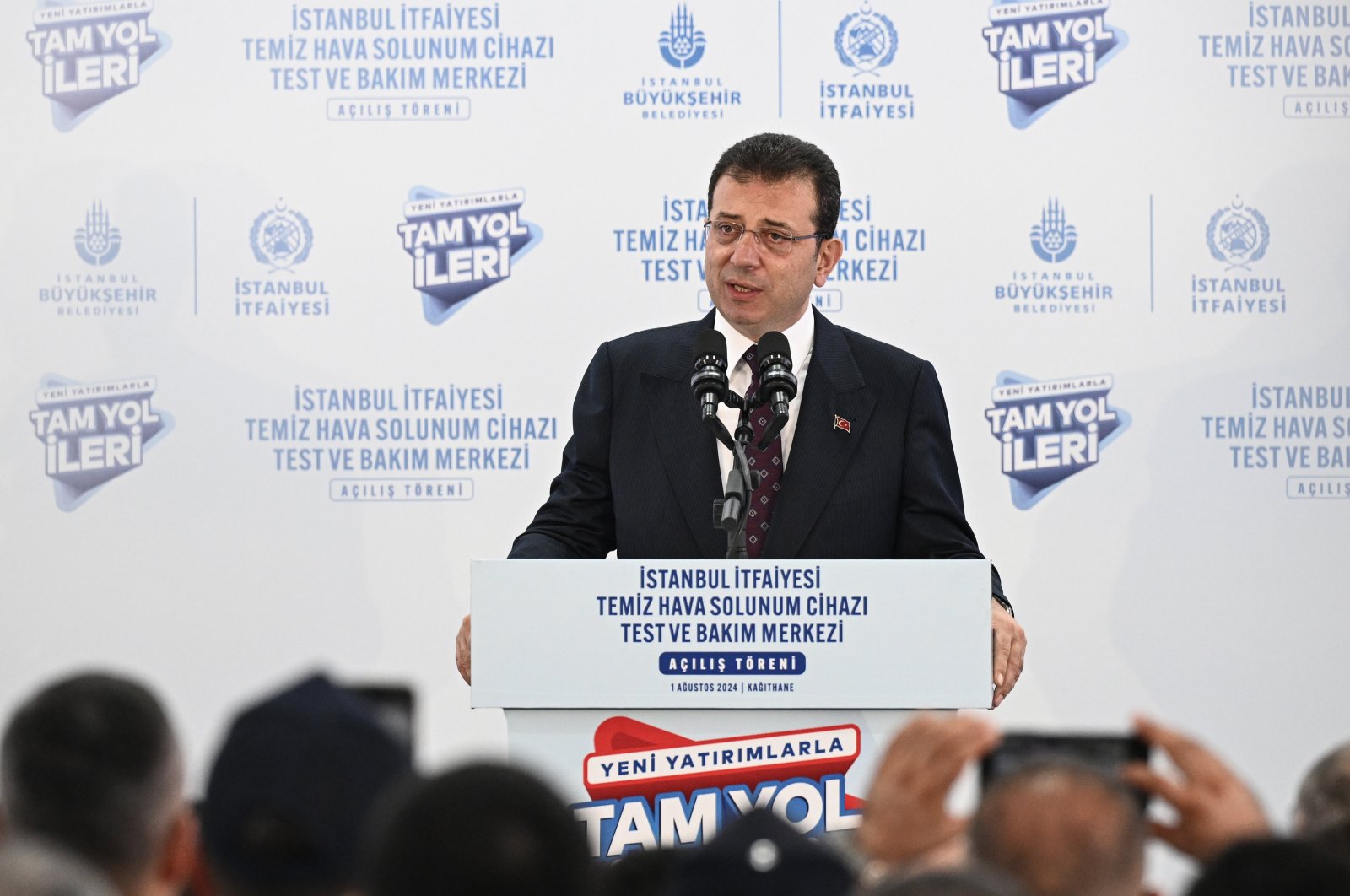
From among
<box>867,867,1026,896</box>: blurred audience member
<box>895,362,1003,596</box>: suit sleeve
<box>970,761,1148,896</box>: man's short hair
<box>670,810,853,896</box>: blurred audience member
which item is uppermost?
<box>895,362,1003,596</box>: suit sleeve

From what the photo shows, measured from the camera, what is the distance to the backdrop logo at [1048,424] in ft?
16.5

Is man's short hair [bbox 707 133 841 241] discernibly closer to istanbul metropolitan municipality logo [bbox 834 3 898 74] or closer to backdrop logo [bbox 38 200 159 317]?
istanbul metropolitan municipality logo [bbox 834 3 898 74]

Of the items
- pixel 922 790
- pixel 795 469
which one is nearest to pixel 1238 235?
pixel 795 469

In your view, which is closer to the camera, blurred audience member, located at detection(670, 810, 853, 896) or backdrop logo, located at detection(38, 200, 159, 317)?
blurred audience member, located at detection(670, 810, 853, 896)

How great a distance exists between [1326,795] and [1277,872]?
49cm

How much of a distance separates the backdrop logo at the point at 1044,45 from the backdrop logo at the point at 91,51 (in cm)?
267

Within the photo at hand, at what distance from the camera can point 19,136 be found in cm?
515

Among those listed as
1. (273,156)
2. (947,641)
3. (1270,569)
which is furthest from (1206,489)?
(273,156)

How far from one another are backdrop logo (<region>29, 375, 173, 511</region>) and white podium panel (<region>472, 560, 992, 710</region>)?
2919 millimetres

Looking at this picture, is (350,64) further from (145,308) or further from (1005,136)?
(1005,136)

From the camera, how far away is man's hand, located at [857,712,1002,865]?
5.25 ft

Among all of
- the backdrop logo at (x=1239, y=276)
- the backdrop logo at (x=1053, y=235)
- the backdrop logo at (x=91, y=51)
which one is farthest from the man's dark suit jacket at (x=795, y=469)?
the backdrop logo at (x=91, y=51)

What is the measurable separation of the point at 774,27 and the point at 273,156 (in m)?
1.64

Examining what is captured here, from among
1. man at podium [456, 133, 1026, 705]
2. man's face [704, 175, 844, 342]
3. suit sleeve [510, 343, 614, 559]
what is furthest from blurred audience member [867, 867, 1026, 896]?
man's face [704, 175, 844, 342]
